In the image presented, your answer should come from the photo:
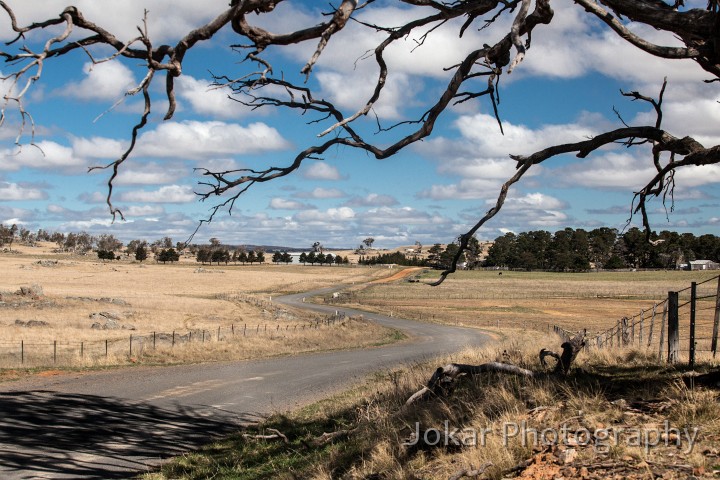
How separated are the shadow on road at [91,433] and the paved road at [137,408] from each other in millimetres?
16

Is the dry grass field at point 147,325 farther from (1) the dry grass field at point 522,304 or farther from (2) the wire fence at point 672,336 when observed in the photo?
(1) the dry grass field at point 522,304

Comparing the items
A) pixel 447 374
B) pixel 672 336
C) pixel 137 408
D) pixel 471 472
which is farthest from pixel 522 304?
pixel 471 472

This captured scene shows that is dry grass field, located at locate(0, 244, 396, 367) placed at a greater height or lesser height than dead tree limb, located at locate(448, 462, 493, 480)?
lesser

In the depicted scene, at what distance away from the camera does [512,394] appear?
23.4 ft

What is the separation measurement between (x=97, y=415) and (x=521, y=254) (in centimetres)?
17941

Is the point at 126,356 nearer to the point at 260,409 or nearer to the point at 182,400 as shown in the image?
the point at 182,400

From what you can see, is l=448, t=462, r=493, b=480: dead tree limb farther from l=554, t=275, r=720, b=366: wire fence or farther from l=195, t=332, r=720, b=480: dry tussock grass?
l=554, t=275, r=720, b=366: wire fence

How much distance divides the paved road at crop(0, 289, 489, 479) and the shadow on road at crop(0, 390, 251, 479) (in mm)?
16

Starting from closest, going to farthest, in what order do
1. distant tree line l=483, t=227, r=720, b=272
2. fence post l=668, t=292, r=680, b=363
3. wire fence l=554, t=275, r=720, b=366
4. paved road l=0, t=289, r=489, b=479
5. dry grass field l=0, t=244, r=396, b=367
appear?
1. paved road l=0, t=289, r=489, b=479
2. wire fence l=554, t=275, r=720, b=366
3. fence post l=668, t=292, r=680, b=363
4. dry grass field l=0, t=244, r=396, b=367
5. distant tree line l=483, t=227, r=720, b=272

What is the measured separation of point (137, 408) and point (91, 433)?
7.69ft

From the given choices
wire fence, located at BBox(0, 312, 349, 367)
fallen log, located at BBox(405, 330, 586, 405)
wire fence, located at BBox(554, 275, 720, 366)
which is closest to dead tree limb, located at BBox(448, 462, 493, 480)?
fallen log, located at BBox(405, 330, 586, 405)

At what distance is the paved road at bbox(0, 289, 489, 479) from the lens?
9.59 m

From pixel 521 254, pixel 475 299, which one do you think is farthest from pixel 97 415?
pixel 521 254

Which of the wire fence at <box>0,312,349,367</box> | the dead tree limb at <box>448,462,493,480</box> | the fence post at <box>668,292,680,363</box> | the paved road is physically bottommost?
the wire fence at <box>0,312,349,367</box>
